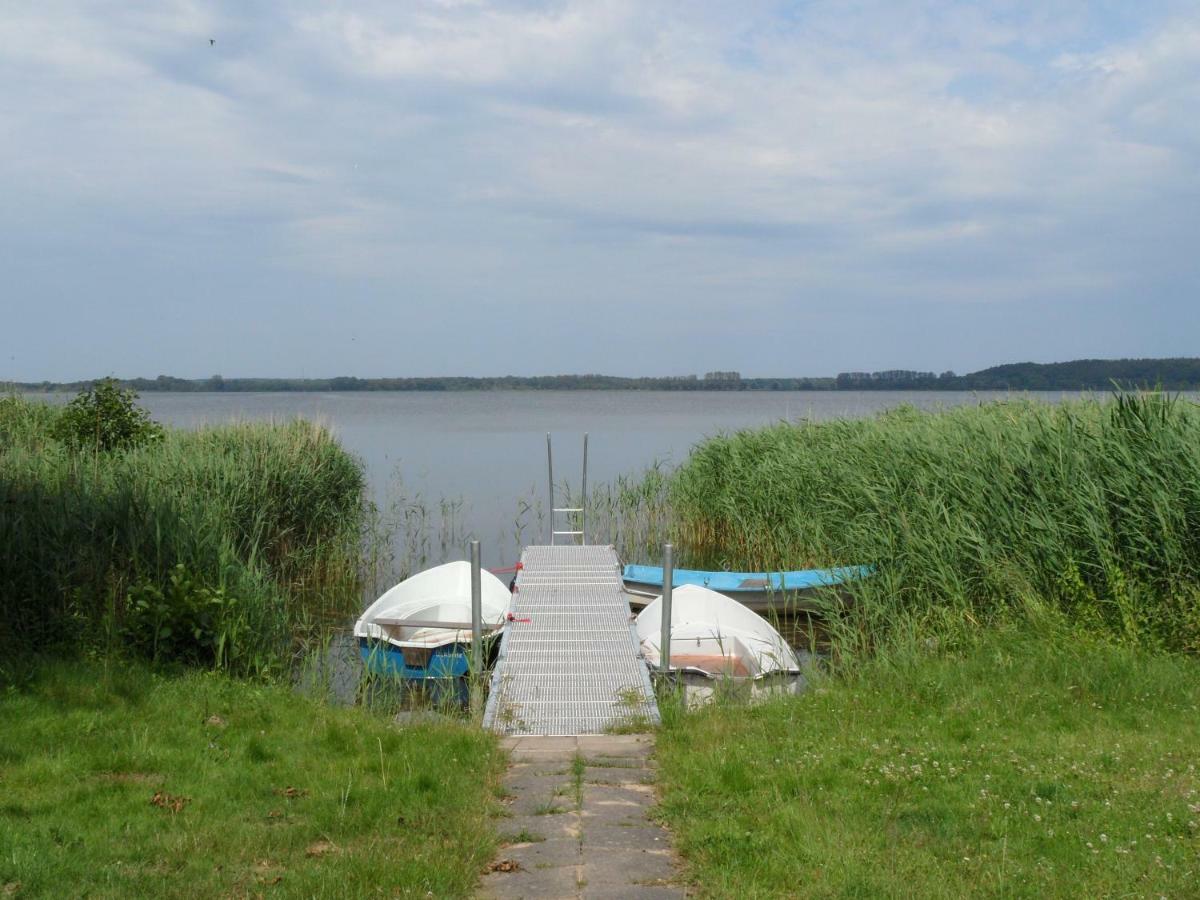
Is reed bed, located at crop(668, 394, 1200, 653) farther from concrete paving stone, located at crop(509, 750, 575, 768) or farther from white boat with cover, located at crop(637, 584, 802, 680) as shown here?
concrete paving stone, located at crop(509, 750, 575, 768)

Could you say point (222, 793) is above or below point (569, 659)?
above

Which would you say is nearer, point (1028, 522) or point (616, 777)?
point (616, 777)

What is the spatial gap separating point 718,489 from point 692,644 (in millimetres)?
8674

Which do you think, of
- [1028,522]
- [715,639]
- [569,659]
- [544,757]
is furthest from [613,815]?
[1028,522]

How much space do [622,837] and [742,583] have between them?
29.3ft

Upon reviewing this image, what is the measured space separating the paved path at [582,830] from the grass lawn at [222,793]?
0.16m

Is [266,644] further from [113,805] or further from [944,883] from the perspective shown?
[944,883]

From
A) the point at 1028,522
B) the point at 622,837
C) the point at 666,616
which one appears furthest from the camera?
the point at 1028,522

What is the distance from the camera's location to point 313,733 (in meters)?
6.39

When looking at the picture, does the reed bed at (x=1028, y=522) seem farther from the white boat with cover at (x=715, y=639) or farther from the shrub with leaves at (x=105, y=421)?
the shrub with leaves at (x=105, y=421)

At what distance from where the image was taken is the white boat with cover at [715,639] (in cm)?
923

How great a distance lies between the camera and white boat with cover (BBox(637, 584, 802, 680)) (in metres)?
9.23

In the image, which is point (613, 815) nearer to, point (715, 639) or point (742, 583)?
point (715, 639)

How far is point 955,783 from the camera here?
5.30 meters
